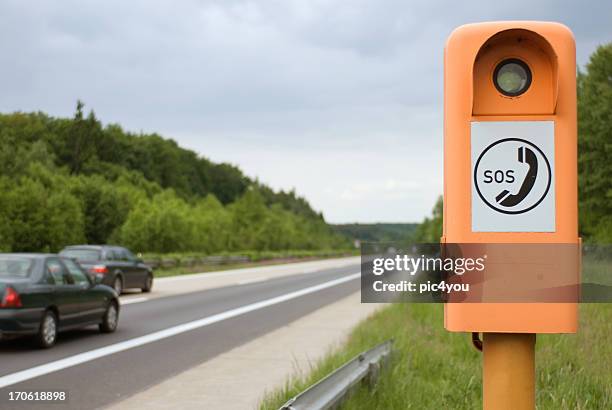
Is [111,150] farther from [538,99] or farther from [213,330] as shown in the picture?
[538,99]

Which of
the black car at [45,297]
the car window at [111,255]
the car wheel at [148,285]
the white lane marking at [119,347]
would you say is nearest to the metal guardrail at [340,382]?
the white lane marking at [119,347]

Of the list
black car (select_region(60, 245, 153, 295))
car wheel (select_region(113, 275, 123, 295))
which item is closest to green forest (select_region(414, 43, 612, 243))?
black car (select_region(60, 245, 153, 295))

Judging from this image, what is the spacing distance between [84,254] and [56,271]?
1083cm

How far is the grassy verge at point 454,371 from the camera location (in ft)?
21.3

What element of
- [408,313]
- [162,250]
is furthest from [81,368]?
[162,250]

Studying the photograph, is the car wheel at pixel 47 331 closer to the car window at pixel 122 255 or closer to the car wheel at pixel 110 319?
the car wheel at pixel 110 319

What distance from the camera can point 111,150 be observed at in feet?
388

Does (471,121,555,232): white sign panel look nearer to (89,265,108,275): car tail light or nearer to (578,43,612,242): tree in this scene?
(89,265,108,275): car tail light

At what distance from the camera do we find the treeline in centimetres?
6738

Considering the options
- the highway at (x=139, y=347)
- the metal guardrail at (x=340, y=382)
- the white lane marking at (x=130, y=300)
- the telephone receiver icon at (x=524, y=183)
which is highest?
the telephone receiver icon at (x=524, y=183)

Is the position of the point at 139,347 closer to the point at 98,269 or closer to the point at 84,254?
the point at 98,269

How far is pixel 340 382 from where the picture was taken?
6.08m

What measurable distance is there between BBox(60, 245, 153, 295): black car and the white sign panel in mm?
20386

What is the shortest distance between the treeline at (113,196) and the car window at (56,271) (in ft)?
157
